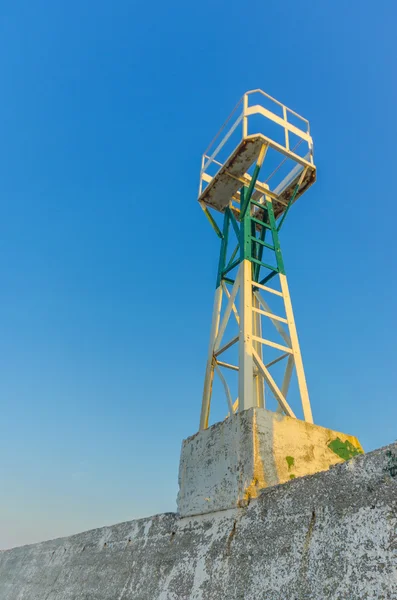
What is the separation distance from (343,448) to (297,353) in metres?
1.57

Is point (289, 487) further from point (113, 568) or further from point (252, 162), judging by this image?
point (252, 162)

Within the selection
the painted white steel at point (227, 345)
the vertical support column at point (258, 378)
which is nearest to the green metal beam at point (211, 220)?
the vertical support column at point (258, 378)

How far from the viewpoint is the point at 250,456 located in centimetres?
349

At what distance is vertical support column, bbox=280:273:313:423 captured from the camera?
4.98m

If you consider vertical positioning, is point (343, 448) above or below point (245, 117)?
below

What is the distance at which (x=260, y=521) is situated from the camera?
3.06 m

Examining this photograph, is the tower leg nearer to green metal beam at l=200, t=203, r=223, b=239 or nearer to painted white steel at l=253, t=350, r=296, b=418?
painted white steel at l=253, t=350, r=296, b=418

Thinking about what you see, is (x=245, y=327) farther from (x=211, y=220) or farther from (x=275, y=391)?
(x=211, y=220)

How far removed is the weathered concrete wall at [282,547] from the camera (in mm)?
2234

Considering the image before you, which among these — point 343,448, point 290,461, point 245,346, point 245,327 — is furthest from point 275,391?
point 290,461

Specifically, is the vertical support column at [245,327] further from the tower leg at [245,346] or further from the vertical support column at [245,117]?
the vertical support column at [245,117]

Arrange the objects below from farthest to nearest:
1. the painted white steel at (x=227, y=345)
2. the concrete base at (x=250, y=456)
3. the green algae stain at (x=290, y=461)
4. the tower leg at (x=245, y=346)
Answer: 1. the painted white steel at (x=227, y=345)
2. the tower leg at (x=245, y=346)
3. the green algae stain at (x=290, y=461)
4. the concrete base at (x=250, y=456)

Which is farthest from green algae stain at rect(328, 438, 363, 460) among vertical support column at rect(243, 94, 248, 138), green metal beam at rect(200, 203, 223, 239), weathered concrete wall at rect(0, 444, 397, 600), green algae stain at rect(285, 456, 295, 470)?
vertical support column at rect(243, 94, 248, 138)

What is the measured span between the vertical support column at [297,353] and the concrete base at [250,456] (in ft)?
2.56
